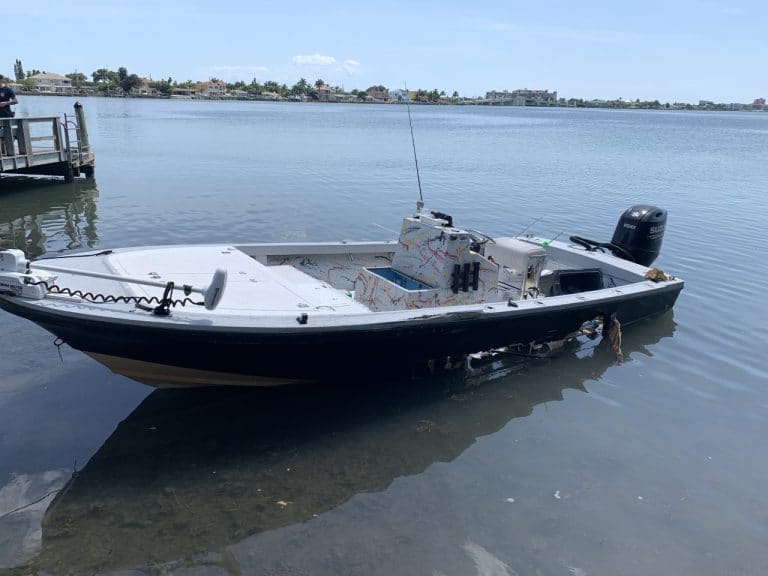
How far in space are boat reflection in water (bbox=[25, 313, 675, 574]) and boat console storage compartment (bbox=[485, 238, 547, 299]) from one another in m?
1.18

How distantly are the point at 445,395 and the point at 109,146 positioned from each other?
28.4 m

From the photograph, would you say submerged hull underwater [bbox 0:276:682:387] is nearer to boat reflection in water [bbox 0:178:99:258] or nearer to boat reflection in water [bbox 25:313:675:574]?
boat reflection in water [bbox 25:313:675:574]

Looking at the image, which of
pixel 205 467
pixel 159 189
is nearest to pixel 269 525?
pixel 205 467

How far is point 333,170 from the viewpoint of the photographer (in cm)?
2344

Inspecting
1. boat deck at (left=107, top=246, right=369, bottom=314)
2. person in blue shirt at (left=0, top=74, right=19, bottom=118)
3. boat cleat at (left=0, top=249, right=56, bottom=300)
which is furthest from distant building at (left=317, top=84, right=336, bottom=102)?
boat cleat at (left=0, top=249, right=56, bottom=300)

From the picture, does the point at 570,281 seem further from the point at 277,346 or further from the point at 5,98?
the point at 5,98

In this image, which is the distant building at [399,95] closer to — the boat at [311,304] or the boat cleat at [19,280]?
the boat at [311,304]

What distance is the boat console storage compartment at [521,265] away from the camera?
767 centimetres

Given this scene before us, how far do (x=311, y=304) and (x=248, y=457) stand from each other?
61.9 inches

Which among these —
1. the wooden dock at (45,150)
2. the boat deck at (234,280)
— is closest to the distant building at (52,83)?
the wooden dock at (45,150)

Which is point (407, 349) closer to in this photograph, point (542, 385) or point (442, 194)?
point (542, 385)

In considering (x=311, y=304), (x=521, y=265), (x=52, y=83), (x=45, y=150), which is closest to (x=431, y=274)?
(x=311, y=304)

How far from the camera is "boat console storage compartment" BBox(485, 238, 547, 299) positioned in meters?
7.67

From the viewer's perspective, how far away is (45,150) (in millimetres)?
17875
